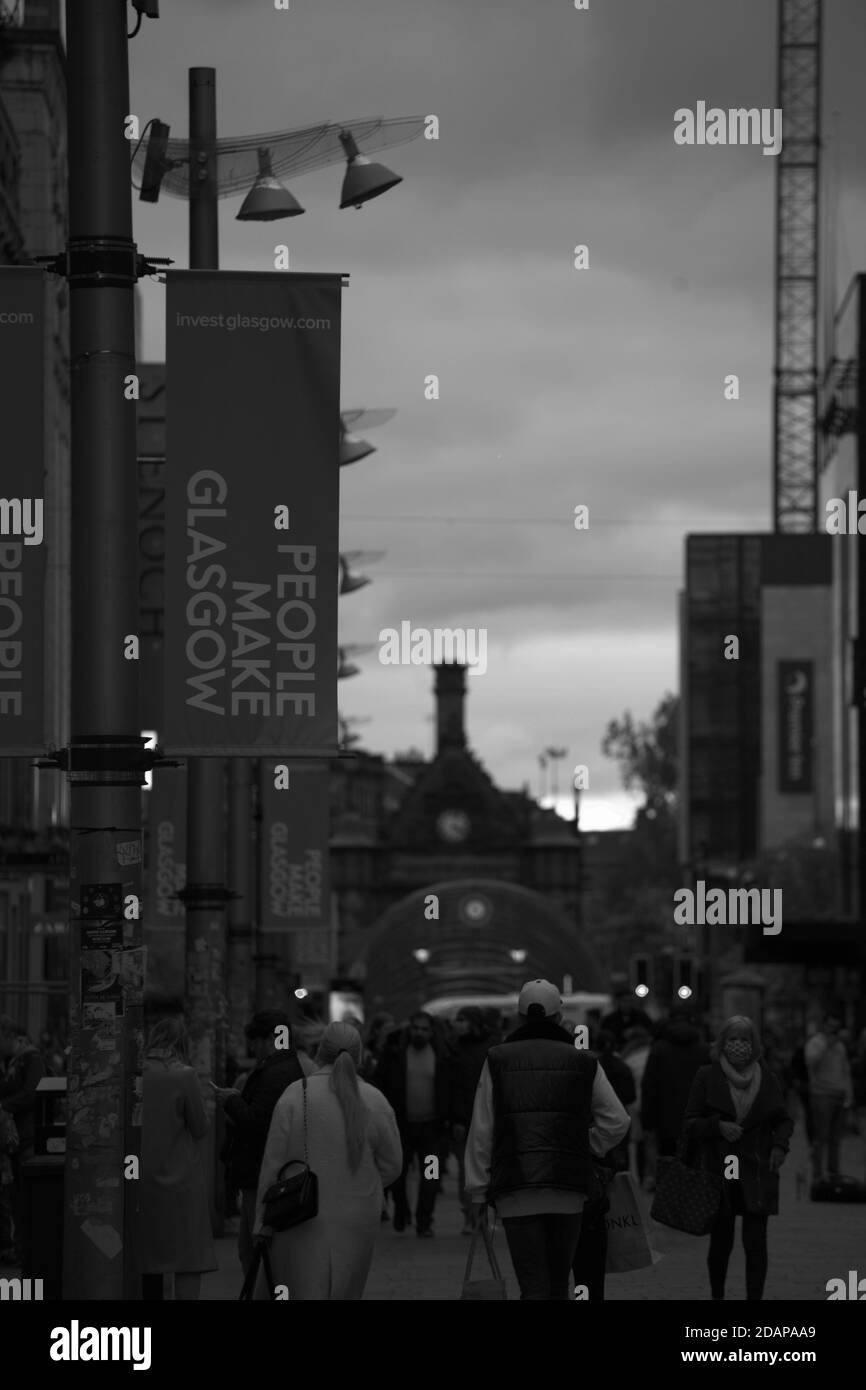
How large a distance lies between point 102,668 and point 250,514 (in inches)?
40.8

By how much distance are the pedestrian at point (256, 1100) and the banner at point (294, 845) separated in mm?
16316

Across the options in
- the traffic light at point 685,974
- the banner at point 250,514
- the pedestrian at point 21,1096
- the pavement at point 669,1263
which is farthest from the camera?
the traffic light at point 685,974

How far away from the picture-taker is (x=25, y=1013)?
114 ft

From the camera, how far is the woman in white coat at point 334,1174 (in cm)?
1164

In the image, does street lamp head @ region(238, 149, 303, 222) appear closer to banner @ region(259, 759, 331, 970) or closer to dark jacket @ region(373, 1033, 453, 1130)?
dark jacket @ region(373, 1033, 453, 1130)

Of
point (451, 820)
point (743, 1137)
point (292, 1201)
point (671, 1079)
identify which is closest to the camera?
point (292, 1201)

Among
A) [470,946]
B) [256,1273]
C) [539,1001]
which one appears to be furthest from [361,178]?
[470,946]

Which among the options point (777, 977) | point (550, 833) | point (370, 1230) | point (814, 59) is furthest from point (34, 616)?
point (550, 833)

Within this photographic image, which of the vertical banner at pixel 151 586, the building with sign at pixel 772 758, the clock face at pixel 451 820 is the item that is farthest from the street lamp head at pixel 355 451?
the clock face at pixel 451 820

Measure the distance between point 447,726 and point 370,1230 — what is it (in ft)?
481

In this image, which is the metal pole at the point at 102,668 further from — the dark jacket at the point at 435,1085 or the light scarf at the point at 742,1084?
the dark jacket at the point at 435,1085

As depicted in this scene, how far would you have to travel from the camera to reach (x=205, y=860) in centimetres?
2331

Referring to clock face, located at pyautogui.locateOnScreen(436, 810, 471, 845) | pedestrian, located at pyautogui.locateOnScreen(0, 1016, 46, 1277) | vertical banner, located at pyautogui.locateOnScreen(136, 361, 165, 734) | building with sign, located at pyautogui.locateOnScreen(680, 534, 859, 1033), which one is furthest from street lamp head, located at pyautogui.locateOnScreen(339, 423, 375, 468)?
clock face, located at pyautogui.locateOnScreen(436, 810, 471, 845)

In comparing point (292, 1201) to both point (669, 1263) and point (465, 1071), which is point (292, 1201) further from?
point (465, 1071)
